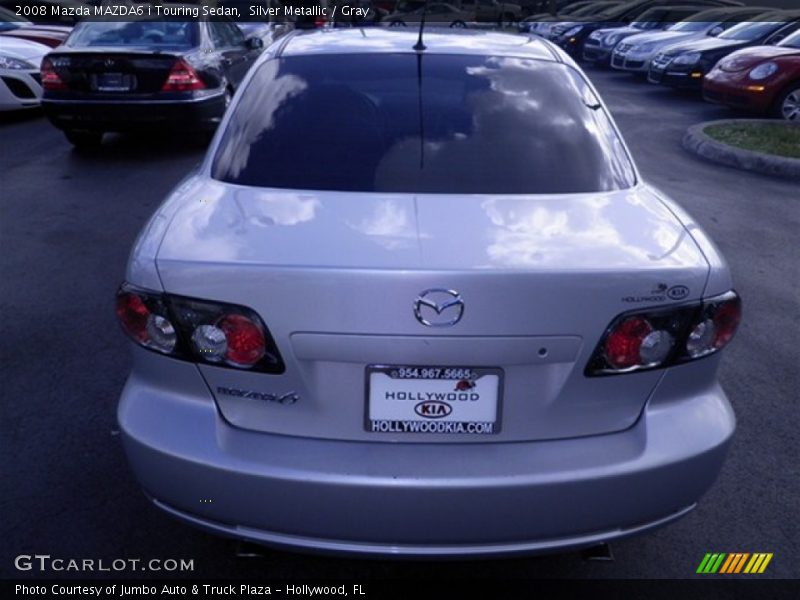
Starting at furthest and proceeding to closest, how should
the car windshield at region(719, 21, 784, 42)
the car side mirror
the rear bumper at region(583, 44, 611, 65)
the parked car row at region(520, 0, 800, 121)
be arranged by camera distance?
1. the rear bumper at region(583, 44, 611, 65)
2. the car windshield at region(719, 21, 784, 42)
3. the parked car row at region(520, 0, 800, 121)
4. the car side mirror

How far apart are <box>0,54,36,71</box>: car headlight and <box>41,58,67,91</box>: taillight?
6.62ft

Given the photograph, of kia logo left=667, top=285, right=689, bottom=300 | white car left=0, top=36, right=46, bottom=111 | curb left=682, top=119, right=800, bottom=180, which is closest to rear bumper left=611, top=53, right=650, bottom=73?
curb left=682, top=119, right=800, bottom=180

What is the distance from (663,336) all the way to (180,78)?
7452 millimetres

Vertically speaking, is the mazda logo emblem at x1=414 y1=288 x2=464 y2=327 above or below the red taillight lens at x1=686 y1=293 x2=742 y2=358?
above

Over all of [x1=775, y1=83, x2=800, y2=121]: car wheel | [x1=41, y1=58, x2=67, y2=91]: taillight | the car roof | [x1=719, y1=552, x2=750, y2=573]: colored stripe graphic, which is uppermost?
the car roof

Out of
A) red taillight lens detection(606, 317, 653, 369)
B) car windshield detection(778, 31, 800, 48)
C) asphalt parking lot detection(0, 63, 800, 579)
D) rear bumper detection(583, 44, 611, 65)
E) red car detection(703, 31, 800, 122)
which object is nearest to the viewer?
red taillight lens detection(606, 317, 653, 369)

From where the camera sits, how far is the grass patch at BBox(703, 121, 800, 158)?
9.47 m

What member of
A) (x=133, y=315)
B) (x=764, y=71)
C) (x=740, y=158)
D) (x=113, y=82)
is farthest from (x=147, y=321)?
(x=764, y=71)

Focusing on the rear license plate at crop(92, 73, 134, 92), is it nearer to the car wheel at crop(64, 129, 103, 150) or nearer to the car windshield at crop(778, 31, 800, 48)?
the car wheel at crop(64, 129, 103, 150)

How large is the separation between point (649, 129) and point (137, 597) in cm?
1051

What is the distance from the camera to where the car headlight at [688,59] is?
48.2 feet

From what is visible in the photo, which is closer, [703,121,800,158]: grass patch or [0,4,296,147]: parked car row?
[0,4,296,147]: parked car row

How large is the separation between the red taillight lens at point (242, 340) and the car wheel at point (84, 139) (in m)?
7.89

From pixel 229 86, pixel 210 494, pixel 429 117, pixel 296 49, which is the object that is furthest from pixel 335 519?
pixel 229 86
